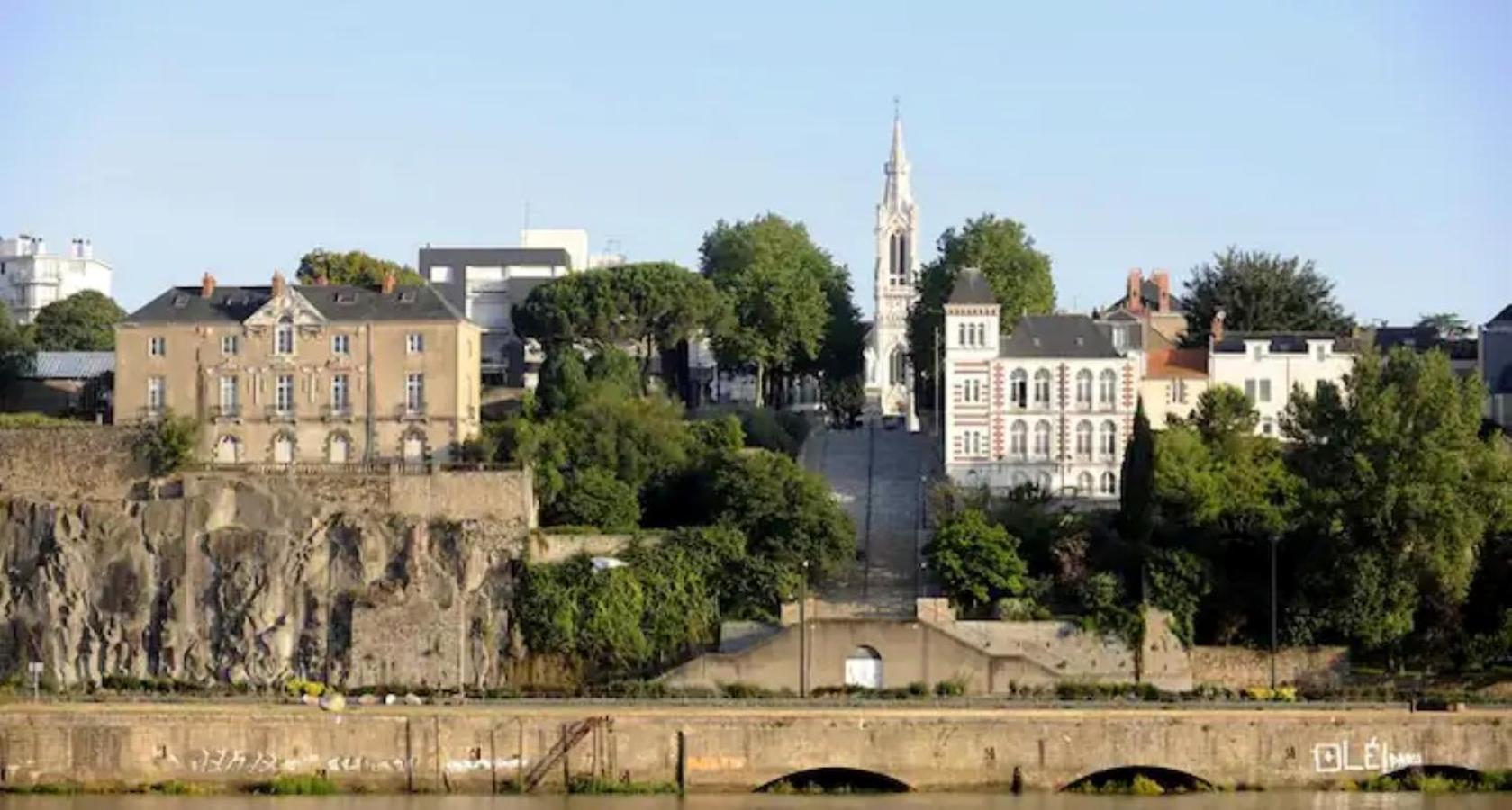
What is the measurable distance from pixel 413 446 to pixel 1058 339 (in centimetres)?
1952

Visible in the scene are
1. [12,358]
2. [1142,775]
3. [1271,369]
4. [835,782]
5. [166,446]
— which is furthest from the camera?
[12,358]

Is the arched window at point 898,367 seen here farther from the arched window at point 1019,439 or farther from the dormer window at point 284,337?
the dormer window at point 284,337

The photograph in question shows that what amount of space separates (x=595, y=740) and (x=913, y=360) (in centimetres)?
4335

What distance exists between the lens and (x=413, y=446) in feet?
276

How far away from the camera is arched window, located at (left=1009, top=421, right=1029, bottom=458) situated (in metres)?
85.2

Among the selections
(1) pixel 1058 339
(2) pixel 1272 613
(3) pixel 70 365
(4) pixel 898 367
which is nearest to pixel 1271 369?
(1) pixel 1058 339

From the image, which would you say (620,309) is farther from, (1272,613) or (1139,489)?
(1272,613)

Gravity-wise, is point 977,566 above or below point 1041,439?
below

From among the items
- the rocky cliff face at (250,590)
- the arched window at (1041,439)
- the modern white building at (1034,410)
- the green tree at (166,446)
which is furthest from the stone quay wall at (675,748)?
the arched window at (1041,439)

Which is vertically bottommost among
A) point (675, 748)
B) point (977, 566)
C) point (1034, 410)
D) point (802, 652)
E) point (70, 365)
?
point (675, 748)

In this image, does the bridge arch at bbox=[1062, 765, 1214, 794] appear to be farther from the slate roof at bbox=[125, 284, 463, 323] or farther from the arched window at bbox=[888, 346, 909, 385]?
the arched window at bbox=[888, 346, 909, 385]

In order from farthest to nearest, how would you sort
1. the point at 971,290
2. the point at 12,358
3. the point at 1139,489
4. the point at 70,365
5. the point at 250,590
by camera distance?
the point at 70,365
the point at 12,358
the point at 971,290
the point at 1139,489
the point at 250,590

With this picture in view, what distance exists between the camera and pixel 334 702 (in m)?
63.5

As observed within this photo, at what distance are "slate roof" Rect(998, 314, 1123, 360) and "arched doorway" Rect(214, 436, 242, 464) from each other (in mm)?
22759
